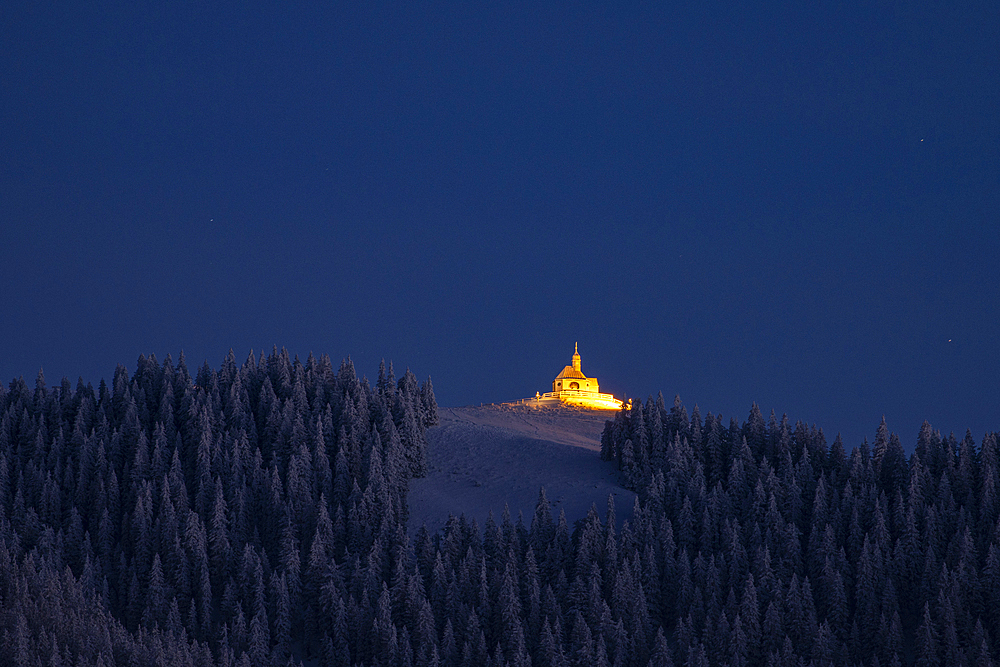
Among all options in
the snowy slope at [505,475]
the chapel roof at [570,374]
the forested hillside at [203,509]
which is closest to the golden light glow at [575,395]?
the chapel roof at [570,374]

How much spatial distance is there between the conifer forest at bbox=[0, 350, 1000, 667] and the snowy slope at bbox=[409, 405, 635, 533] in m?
2.33

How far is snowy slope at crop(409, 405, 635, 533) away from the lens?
10888cm

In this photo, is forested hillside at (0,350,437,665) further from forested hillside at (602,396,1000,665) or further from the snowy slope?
forested hillside at (602,396,1000,665)

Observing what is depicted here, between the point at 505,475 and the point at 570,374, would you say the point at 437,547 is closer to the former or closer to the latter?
the point at 505,475

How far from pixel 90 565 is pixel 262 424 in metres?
24.9

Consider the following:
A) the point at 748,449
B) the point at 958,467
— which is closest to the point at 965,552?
the point at 958,467

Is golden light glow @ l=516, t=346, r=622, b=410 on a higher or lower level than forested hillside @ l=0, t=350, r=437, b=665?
higher

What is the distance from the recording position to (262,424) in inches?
4599

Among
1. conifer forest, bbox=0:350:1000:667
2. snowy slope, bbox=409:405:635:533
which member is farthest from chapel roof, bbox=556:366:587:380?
conifer forest, bbox=0:350:1000:667

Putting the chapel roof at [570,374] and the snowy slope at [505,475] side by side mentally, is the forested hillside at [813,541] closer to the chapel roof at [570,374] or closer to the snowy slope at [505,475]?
the snowy slope at [505,475]

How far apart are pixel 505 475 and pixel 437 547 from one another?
61.6 ft

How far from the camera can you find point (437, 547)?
99.1 m

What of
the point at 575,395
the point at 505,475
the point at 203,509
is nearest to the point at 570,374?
the point at 575,395

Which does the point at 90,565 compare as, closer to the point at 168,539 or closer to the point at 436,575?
the point at 168,539
